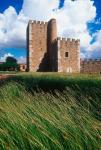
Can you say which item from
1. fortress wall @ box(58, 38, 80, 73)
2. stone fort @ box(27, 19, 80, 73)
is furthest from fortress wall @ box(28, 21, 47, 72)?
fortress wall @ box(58, 38, 80, 73)

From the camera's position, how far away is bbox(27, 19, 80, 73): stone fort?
40.2m

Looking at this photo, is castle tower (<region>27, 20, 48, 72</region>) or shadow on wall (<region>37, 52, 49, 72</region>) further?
shadow on wall (<region>37, 52, 49, 72</region>)

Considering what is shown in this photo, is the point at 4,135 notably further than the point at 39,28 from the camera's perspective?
No

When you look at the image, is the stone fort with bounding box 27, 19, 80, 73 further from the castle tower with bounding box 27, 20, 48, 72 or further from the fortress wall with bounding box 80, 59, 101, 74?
the fortress wall with bounding box 80, 59, 101, 74

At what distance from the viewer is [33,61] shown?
133 feet

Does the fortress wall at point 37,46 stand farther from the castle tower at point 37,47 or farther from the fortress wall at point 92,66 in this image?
the fortress wall at point 92,66

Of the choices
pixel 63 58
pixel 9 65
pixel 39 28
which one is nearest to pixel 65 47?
pixel 63 58

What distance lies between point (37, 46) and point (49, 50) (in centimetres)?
212

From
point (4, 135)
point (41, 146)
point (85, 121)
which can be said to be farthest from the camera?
point (85, 121)

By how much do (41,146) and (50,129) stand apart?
0.58 m

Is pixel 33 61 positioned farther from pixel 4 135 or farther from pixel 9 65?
pixel 4 135

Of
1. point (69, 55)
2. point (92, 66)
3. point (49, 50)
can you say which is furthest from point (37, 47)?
point (92, 66)

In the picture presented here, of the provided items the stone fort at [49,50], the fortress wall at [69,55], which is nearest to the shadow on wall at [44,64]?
the stone fort at [49,50]

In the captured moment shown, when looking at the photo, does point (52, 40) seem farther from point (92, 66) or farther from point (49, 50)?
point (92, 66)
